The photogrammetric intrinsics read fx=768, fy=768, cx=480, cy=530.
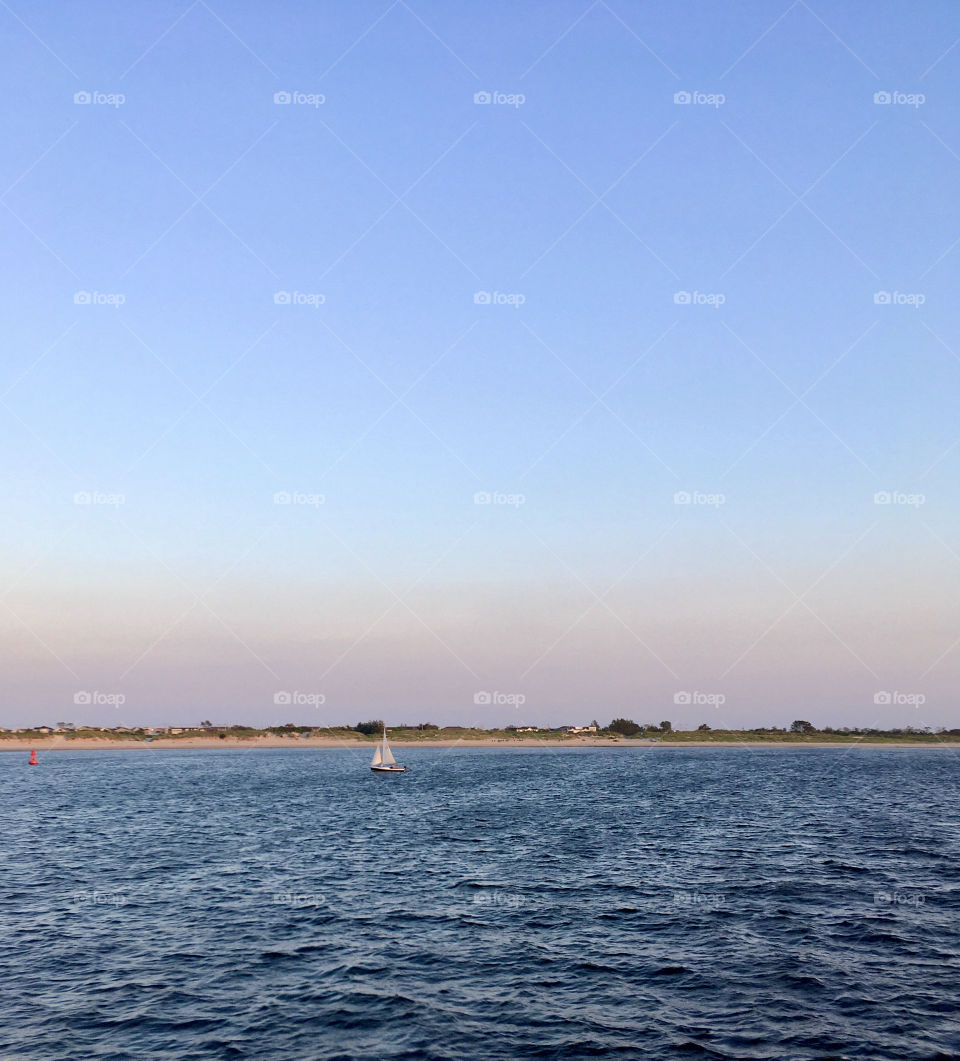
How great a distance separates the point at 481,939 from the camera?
3406cm

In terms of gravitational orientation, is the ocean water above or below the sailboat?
above

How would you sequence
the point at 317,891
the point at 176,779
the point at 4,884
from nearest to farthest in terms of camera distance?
the point at 317,891 < the point at 4,884 < the point at 176,779

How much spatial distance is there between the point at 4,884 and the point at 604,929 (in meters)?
36.8

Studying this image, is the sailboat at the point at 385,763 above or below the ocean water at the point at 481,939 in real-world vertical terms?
below

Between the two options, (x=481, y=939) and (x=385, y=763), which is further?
(x=385, y=763)

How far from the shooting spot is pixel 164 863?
172 feet

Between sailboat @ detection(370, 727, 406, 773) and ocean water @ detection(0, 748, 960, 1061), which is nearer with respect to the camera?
ocean water @ detection(0, 748, 960, 1061)

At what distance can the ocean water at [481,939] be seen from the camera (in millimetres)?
24031

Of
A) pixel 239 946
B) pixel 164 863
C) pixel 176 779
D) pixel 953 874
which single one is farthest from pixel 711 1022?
pixel 176 779

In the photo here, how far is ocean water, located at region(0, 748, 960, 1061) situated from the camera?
78.8 ft

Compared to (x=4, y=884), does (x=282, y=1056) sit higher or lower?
higher

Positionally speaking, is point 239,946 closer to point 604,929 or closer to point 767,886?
point 604,929

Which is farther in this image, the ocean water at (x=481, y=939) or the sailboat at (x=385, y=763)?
the sailboat at (x=385, y=763)

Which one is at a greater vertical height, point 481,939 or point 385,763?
point 481,939
